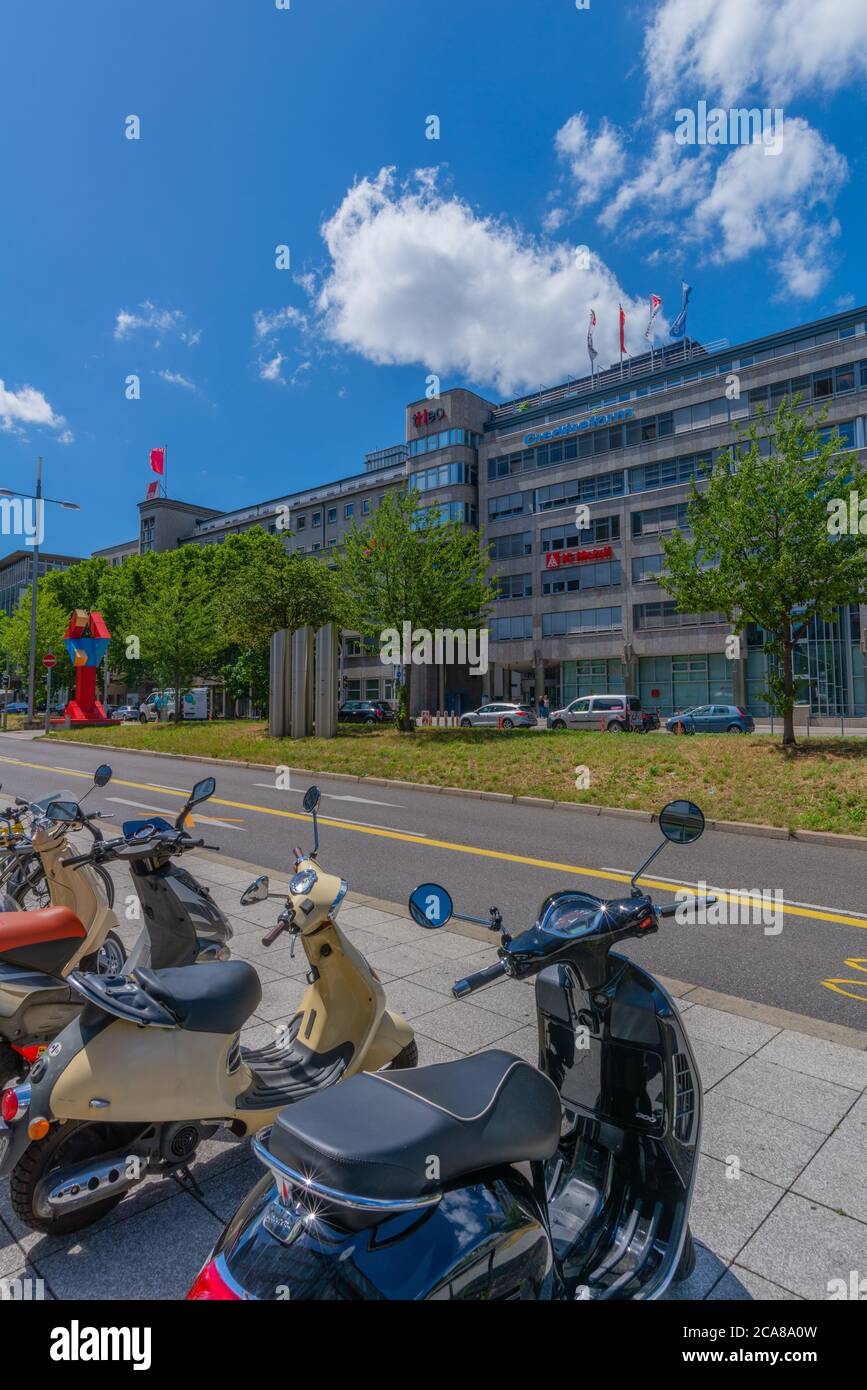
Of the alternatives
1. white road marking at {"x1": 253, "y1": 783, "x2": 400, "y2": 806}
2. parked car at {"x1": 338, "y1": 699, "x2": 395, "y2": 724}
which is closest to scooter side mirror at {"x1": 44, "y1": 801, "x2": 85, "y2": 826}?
white road marking at {"x1": 253, "y1": 783, "x2": 400, "y2": 806}

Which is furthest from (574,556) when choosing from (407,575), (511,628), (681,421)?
(407,575)

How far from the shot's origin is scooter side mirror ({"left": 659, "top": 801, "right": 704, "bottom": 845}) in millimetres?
2566

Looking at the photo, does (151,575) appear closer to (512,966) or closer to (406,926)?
(406,926)

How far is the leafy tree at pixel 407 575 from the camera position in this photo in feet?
79.7

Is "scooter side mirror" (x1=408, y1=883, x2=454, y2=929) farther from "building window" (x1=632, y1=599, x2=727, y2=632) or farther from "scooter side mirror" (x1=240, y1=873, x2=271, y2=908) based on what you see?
"building window" (x1=632, y1=599, x2=727, y2=632)

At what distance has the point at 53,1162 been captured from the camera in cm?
247

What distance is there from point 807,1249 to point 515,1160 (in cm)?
163

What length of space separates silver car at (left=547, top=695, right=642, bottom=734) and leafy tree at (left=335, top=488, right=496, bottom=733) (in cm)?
1045

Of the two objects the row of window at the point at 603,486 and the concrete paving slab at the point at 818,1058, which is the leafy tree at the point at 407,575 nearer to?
the concrete paving slab at the point at 818,1058

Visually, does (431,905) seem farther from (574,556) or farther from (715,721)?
(574,556)

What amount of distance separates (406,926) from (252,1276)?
500 centimetres

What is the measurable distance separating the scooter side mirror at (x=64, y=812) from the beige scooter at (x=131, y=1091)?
1896 millimetres

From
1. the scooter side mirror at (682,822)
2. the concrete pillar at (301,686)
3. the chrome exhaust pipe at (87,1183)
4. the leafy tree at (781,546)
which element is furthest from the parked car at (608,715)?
the chrome exhaust pipe at (87,1183)
